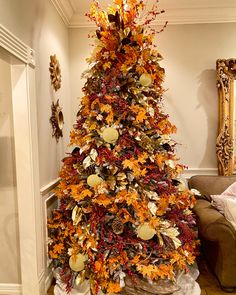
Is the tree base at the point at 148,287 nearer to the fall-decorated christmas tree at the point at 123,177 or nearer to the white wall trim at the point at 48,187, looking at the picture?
the fall-decorated christmas tree at the point at 123,177

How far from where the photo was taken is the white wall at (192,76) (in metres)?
3.29

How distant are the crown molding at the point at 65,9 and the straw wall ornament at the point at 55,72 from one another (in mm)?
535

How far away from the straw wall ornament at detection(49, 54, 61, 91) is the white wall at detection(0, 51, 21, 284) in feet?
1.73

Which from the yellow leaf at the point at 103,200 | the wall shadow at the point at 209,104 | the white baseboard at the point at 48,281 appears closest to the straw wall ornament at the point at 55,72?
the yellow leaf at the point at 103,200

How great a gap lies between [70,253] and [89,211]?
0.38 m

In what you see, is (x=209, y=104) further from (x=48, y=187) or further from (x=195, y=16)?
(x=48, y=187)

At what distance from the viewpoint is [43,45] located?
246 cm

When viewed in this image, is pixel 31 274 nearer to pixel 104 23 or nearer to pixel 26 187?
pixel 26 187

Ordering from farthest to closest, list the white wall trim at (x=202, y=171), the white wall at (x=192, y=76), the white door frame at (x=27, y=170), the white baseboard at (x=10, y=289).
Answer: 1. the white wall trim at (x=202, y=171)
2. the white wall at (x=192, y=76)
3. the white baseboard at (x=10, y=289)
4. the white door frame at (x=27, y=170)

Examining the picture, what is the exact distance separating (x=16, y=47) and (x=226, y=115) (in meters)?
2.41

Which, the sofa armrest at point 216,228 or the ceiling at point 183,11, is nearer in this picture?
the sofa armrest at point 216,228

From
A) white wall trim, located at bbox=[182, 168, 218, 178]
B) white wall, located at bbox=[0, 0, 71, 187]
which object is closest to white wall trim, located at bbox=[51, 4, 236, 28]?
white wall, located at bbox=[0, 0, 71, 187]

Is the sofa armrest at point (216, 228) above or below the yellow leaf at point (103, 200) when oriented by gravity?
below

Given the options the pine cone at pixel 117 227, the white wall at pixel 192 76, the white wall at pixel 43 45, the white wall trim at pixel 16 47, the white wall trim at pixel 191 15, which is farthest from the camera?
the white wall at pixel 192 76
